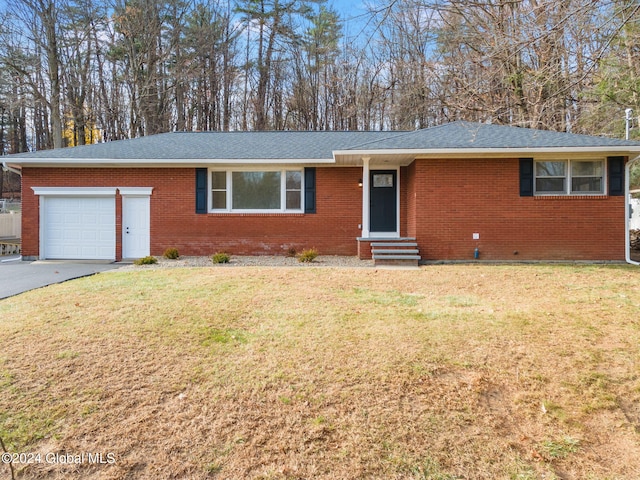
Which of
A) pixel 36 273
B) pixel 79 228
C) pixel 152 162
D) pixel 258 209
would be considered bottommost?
pixel 36 273

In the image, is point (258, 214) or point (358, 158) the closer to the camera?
point (358, 158)

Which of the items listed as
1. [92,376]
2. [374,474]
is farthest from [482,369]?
[92,376]

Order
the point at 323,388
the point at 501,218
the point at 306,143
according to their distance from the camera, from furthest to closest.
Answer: the point at 306,143 < the point at 501,218 < the point at 323,388

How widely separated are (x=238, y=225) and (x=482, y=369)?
8.97 metres

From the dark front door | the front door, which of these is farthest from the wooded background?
the front door

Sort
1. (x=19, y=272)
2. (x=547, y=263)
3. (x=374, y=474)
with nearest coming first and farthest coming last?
(x=374, y=474) < (x=19, y=272) < (x=547, y=263)

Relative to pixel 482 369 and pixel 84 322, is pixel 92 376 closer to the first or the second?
pixel 84 322

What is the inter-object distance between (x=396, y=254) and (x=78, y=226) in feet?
31.4

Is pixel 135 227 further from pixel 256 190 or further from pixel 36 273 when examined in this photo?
pixel 256 190

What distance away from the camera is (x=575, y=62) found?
533 cm

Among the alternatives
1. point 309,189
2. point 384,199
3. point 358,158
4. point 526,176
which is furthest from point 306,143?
point 526,176

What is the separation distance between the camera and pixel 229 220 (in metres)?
11.2

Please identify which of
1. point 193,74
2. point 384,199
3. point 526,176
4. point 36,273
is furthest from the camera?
point 193,74

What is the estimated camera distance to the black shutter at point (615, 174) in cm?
961
